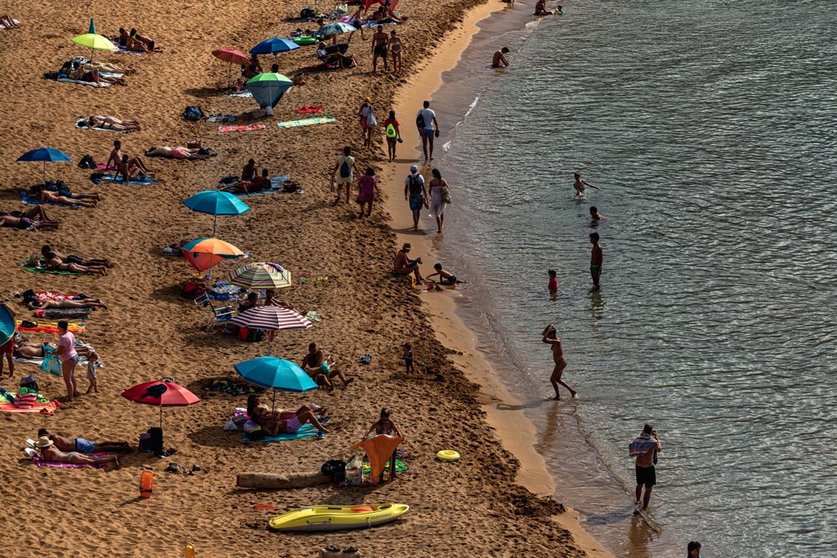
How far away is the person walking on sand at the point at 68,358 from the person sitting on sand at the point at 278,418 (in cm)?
271

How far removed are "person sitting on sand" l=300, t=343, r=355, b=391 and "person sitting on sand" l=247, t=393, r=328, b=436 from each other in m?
1.40

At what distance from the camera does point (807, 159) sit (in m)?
33.9

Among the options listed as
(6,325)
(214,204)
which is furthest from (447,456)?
(214,204)

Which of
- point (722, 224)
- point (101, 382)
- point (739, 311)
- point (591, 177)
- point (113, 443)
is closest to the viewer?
point (113, 443)

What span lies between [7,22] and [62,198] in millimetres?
13057

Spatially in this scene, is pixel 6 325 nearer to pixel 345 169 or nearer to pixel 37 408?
pixel 37 408

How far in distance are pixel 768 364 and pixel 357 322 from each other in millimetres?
7465

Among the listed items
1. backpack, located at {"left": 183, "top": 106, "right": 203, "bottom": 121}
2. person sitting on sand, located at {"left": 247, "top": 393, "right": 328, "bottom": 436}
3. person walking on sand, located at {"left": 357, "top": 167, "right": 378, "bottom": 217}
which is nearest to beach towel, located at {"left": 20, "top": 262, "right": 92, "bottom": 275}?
person sitting on sand, located at {"left": 247, "top": 393, "right": 328, "bottom": 436}

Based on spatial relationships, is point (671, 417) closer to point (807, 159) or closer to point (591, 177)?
point (591, 177)

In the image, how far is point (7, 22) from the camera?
39.0m

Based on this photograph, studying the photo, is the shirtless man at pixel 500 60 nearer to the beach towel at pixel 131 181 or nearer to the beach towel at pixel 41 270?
the beach towel at pixel 131 181

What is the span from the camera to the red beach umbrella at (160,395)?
730 inches

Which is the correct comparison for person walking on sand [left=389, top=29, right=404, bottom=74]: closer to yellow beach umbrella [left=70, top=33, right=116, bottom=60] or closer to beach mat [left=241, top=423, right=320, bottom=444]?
yellow beach umbrella [left=70, top=33, right=116, bottom=60]

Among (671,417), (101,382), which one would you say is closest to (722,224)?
(671,417)
